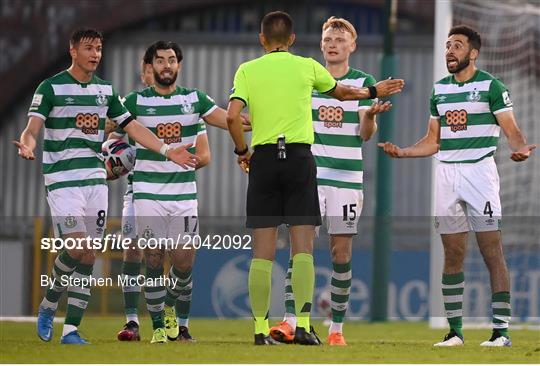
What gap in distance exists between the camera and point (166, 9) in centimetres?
2933

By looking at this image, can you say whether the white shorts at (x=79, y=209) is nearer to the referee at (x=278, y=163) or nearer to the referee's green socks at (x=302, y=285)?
the referee at (x=278, y=163)

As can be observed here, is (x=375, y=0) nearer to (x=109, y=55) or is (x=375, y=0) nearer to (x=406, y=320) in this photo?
(x=109, y=55)

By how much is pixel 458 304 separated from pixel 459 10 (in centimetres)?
941

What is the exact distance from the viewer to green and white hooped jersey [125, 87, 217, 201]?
37.4 feet

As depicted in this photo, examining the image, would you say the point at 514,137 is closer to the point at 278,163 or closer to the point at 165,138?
the point at 278,163

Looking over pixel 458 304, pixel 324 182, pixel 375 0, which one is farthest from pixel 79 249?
pixel 375 0

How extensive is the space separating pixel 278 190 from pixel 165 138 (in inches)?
60.7

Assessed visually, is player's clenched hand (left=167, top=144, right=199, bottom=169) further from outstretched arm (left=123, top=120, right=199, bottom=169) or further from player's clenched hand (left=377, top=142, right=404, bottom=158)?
player's clenched hand (left=377, top=142, right=404, bottom=158)

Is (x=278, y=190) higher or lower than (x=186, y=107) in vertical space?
lower

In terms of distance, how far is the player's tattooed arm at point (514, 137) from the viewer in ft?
35.8

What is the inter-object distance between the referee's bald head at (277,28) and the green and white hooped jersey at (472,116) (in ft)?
5.17

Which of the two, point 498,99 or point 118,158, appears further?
point 118,158

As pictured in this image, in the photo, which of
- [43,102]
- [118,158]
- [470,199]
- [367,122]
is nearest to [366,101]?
[367,122]

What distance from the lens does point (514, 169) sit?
22188 millimetres
